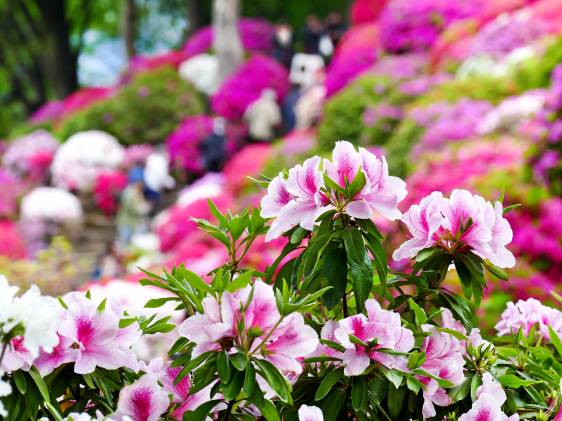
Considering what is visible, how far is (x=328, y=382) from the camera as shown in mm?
1208

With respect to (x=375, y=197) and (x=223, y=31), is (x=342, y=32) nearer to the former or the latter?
(x=223, y=31)

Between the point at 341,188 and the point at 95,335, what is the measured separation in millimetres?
420

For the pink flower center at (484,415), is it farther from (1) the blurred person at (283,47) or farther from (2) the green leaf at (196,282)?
(1) the blurred person at (283,47)

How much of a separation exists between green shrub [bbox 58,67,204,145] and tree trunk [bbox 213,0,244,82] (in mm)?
991

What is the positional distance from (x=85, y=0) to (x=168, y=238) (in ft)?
61.2

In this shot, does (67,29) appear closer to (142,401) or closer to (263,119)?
(263,119)

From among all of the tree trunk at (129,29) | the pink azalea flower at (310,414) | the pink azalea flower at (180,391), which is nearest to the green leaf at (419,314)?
the pink azalea flower at (310,414)

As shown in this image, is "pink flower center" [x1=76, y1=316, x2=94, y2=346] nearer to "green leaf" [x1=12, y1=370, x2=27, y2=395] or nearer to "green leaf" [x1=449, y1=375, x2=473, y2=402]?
"green leaf" [x1=12, y1=370, x2=27, y2=395]

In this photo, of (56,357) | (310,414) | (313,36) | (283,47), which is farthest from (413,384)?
(283,47)

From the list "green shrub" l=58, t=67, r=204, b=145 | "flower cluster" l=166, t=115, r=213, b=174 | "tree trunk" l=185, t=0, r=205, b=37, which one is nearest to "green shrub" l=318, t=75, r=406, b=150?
"flower cluster" l=166, t=115, r=213, b=174

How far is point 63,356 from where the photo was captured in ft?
3.83

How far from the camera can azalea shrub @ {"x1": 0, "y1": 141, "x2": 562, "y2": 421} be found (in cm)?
112

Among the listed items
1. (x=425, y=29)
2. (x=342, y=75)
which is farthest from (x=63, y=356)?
(x=342, y=75)

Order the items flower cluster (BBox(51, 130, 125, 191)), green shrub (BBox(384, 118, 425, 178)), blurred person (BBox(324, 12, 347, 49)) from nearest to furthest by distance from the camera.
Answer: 1. green shrub (BBox(384, 118, 425, 178))
2. flower cluster (BBox(51, 130, 125, 191))
3. blurred person (BBox(324, 12, 347, 49))
